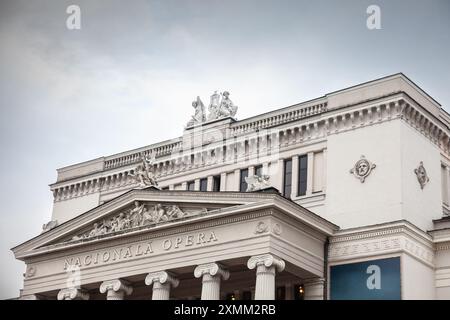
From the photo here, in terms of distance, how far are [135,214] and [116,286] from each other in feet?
12.6

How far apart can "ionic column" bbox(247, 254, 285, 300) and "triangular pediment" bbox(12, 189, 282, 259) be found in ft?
9.06

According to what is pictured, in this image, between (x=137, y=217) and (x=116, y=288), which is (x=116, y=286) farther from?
(x=137, y=217)

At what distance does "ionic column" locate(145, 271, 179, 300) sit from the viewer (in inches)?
1718

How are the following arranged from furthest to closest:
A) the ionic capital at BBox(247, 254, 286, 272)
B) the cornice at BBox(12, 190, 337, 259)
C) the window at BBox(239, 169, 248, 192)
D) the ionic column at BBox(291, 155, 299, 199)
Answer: the window at BBox(239, 169, 248, 192) → the ionic column at BBox(291, 155, 299, 199) → the cornice at BBox(12, 190, 337, 259) → the ionic capital at BBox(247, 254, 286, 272)

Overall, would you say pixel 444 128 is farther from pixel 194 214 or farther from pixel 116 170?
pixel 116 170

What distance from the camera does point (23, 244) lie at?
50.5 metres

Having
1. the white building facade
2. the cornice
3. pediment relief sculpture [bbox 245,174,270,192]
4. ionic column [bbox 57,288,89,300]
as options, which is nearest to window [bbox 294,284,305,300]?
the white building facade

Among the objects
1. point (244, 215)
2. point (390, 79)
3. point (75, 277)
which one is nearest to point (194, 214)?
point (244, 215)

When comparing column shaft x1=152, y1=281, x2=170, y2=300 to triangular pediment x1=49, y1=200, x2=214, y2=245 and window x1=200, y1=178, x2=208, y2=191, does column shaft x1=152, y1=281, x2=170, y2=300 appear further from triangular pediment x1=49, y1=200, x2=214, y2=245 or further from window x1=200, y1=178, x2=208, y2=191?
window x1=200, y1=178, x2=208, y2=191

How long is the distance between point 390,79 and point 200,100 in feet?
44.5

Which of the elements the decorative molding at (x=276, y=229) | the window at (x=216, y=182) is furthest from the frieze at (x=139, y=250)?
the window at (x=216, y=182)

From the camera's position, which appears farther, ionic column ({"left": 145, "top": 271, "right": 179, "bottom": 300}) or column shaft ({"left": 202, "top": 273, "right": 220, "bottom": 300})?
ionic column ({"left": 145, "top": 271, "right": 179, "bottom": 300})

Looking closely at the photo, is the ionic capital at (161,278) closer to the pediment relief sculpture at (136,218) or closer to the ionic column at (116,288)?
the ionic column at (116,288)

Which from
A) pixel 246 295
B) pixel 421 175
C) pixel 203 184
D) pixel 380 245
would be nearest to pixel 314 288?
pixel 380 245
